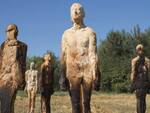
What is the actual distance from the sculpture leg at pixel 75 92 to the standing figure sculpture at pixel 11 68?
245cm

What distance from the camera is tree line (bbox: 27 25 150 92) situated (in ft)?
284

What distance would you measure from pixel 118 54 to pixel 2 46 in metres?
80.8

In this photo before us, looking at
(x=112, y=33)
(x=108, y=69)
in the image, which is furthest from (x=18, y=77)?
(x=112, y=33)

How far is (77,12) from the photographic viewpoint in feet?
46.0

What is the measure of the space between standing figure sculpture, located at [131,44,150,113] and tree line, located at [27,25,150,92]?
2534 inches

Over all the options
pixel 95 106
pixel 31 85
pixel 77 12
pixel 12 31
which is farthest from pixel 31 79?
pixel 77 12

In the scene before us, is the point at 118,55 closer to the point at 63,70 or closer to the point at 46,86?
the point at 46,86

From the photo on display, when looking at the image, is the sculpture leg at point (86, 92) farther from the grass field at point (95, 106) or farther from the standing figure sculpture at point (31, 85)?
the grass field at point (95, 106)

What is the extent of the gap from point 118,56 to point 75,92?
3228 inches

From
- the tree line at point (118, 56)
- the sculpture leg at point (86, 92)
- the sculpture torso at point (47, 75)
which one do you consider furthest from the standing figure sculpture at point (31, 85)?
the tree line at point (118, 56)

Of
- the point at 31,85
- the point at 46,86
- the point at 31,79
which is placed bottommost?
the point at 46,86

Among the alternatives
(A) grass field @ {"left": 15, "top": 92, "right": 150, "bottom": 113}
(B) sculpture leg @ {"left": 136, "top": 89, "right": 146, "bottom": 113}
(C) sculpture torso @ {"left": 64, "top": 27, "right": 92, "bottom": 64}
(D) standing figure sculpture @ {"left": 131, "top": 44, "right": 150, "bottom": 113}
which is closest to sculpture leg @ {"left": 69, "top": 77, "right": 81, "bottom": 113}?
(C) sculpture torso @ {"left": 64, "top": 27, "right": 92, "bottom": 64}

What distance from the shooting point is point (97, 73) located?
522 inches

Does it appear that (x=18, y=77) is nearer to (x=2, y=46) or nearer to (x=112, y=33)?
(x=2, y=46)
